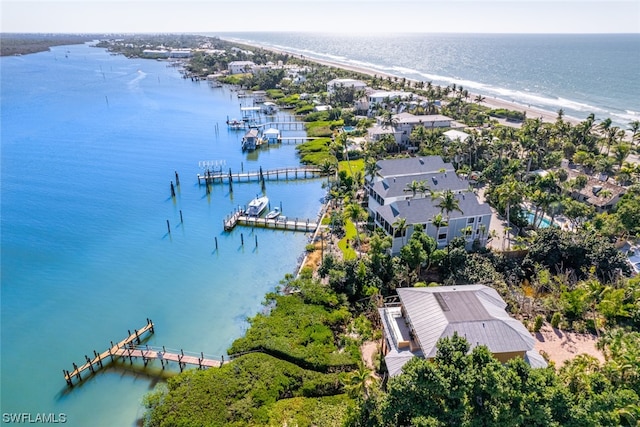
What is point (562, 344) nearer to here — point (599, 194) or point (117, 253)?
point (599, 194)

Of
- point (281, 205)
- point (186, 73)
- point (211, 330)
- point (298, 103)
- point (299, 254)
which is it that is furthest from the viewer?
point (186, 73)

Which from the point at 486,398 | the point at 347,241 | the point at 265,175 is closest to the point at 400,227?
the point at 347,241

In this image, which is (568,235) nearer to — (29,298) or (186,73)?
(29,298)

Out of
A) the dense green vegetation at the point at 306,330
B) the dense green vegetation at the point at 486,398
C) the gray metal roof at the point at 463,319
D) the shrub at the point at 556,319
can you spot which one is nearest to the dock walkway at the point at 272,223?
the dense green vegetation at the point at 306,330

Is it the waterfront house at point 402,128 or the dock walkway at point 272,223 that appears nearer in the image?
the dock walkway at point 272,223

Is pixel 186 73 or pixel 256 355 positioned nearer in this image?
pixel 256 355

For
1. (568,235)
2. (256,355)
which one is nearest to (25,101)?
(256,355)

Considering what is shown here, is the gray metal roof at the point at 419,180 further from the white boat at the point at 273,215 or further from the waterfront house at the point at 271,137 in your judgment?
the waterfront house at the point at 271,137
